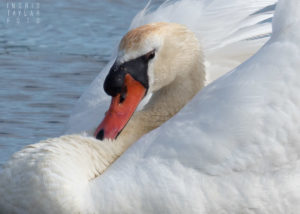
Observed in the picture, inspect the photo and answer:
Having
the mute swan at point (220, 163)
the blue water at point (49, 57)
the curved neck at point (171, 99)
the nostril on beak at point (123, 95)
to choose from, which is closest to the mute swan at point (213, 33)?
the curved neck at point (171, 99)

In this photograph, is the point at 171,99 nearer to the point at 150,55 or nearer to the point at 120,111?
the point at 150,55

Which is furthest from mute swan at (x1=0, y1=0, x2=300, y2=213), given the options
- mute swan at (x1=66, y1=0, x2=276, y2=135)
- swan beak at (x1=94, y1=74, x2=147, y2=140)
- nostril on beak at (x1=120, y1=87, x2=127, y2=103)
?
mute swan at (x1=66, y1=0, x2=276, y2=135)

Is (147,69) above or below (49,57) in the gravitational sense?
above

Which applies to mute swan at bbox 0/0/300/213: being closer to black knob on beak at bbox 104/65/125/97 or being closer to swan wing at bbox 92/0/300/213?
swan wing at bbox 92/0/300/213

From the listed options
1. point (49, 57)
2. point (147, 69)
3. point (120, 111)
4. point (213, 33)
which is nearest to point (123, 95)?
point (120, 111)

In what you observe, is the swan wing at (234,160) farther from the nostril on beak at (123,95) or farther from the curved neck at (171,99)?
the curved neck at (171,99)

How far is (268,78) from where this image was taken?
4988 millimetres

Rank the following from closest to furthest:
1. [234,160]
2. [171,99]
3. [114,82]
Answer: [234,160] → [114,82] → [171,99]

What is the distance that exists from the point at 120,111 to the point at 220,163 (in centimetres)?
78

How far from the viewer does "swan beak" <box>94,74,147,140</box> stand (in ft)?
17.7

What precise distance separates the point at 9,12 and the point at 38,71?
235 cm

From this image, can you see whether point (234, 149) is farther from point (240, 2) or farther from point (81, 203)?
point (240, 2)

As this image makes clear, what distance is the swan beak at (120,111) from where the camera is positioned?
17.7ft

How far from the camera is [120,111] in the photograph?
5.41m
